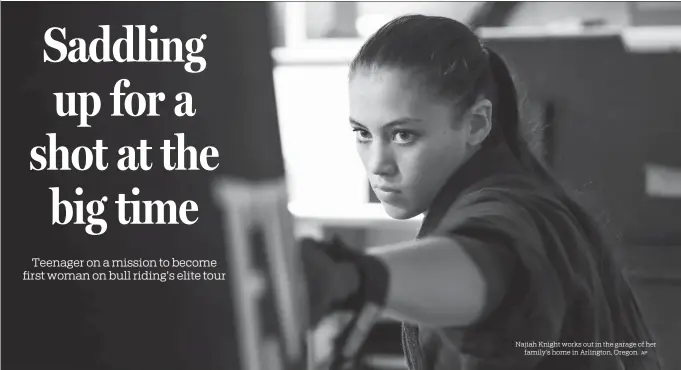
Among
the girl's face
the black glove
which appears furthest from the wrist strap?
the girl's face

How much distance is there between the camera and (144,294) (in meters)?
0.47

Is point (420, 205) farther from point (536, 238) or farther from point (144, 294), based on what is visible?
point (144, 294)

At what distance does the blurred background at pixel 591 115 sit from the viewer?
465 millimetres

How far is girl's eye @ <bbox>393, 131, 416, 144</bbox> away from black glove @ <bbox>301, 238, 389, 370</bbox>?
118mm

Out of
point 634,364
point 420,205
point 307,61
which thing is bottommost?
point 634,364

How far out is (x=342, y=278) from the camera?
0.85ft

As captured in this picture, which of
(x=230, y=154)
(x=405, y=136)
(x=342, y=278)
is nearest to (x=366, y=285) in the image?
(x=342, y=278)

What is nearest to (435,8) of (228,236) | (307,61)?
(307,61)

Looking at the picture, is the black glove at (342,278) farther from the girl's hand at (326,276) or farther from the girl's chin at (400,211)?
the girl's chin at (400,211)

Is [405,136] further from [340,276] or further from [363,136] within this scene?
[340,276]

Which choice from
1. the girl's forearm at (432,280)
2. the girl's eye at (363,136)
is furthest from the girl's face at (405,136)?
the girl's forearm at (432,280)

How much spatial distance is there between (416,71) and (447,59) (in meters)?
0.02

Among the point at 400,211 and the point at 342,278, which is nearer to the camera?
the point at 342,278

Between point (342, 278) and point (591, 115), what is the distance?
29 centimetres
